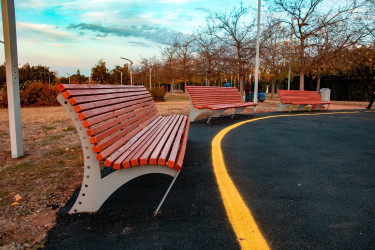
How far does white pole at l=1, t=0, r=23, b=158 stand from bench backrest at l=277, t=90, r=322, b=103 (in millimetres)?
9769

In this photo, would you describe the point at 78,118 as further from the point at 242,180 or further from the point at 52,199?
the point at 242,180

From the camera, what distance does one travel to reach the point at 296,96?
12.7 meters

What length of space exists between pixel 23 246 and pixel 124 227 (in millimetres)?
699

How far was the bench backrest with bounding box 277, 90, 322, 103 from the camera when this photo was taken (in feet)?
39.7

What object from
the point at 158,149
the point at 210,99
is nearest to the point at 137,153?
the point at 158,149

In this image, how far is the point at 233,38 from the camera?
72.9ft

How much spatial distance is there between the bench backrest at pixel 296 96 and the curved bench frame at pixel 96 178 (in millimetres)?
10350

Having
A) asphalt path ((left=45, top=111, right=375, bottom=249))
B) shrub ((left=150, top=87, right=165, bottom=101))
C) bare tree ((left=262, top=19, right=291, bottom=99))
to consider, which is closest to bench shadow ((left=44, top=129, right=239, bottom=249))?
asphalt path ((left=45, top=111, right=375, bottom=249))

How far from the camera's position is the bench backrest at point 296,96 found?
1209 centimetres

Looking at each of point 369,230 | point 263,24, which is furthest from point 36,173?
point 263,24

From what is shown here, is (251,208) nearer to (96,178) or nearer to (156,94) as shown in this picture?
(96,178)

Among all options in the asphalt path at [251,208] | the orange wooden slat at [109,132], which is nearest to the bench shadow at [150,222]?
the asphalt path at [251,208]

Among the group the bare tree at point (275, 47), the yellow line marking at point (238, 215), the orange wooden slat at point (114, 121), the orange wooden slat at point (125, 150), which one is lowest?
the yellow line marking at point (238, 215)

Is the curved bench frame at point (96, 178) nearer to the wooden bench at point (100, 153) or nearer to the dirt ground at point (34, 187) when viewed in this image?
the wooden bench at point (100, 153)
